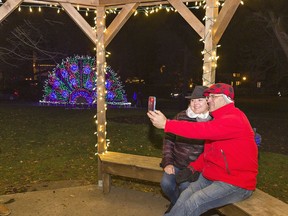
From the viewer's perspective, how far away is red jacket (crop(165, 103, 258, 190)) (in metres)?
2.99

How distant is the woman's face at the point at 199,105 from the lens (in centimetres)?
389

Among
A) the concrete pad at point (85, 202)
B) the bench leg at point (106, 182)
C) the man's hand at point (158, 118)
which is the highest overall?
the man's hand at point (158, 118)

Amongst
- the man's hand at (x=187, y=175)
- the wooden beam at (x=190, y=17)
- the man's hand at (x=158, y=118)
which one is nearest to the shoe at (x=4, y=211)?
the man's hand at (x=187, y=175)

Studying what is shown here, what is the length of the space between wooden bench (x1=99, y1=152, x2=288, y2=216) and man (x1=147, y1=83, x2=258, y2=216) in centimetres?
13

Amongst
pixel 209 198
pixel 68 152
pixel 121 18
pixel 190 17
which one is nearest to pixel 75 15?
pixel 121 18

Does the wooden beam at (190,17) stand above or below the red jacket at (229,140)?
above

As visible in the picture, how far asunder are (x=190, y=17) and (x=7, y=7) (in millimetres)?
2586

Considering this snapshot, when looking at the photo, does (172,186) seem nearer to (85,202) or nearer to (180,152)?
(180,152)

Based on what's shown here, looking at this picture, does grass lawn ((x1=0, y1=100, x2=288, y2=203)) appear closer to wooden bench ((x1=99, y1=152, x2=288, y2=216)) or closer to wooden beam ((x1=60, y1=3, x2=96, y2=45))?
wooden bench ((x1=99, y1=152, x2=288, y2=216))

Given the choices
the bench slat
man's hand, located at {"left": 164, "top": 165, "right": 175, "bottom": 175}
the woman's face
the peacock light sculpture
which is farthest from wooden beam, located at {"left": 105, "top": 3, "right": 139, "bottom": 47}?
the peacock light sculpture

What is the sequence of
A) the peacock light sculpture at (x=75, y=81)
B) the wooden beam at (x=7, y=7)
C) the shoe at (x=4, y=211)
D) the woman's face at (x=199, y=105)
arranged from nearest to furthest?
the woman's face at (x=199, y=105) → the shoe at (x=4, y=211) → the wooden beam at (x=7, y=7) → the peacock light sculpture at (x=75, y=81)

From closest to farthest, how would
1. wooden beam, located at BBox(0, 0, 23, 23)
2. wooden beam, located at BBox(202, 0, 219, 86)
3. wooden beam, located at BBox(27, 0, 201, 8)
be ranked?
wooden beam, located at BBox(202, 0, 219, 86), wooden beam, located at BBox(0, 0, 23, 23), wooden beam, located at BBox(27, 0, 201, 8)

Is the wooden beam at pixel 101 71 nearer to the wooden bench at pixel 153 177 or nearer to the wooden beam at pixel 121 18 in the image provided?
the wooden beam at pixel 121 18

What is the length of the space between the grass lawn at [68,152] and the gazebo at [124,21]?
1.48 metres
